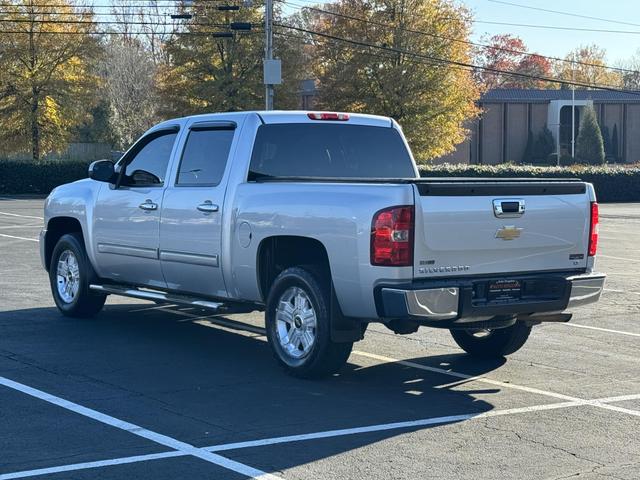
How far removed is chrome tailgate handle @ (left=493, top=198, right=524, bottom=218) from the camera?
7.71 metres

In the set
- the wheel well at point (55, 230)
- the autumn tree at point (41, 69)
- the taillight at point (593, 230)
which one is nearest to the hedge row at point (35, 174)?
the autumn tree at point (41, 69)

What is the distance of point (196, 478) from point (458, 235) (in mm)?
2863

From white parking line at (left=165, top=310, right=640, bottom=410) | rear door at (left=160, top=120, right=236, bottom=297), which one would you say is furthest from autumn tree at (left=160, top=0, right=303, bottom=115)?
rear door at (left=160, top=120, right=236, bottom=297)

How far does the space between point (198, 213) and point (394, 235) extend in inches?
95.9

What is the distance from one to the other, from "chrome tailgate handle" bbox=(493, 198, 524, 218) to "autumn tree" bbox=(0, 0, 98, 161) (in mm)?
43445

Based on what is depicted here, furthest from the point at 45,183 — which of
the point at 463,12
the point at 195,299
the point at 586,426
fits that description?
the point at 586,426

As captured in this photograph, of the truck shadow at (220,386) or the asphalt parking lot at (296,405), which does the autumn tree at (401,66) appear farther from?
the truck shadow at (220,386)

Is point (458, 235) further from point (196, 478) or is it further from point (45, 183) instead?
point (45, 183)

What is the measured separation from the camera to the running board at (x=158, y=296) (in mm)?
9094

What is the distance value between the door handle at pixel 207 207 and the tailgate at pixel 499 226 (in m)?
2.29

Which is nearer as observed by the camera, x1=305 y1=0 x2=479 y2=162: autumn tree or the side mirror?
the side mirror

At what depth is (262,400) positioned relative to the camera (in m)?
7.51

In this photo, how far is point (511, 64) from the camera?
350 feet

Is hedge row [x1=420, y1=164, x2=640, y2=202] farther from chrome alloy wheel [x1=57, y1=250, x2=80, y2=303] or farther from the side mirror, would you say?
the side mirror
